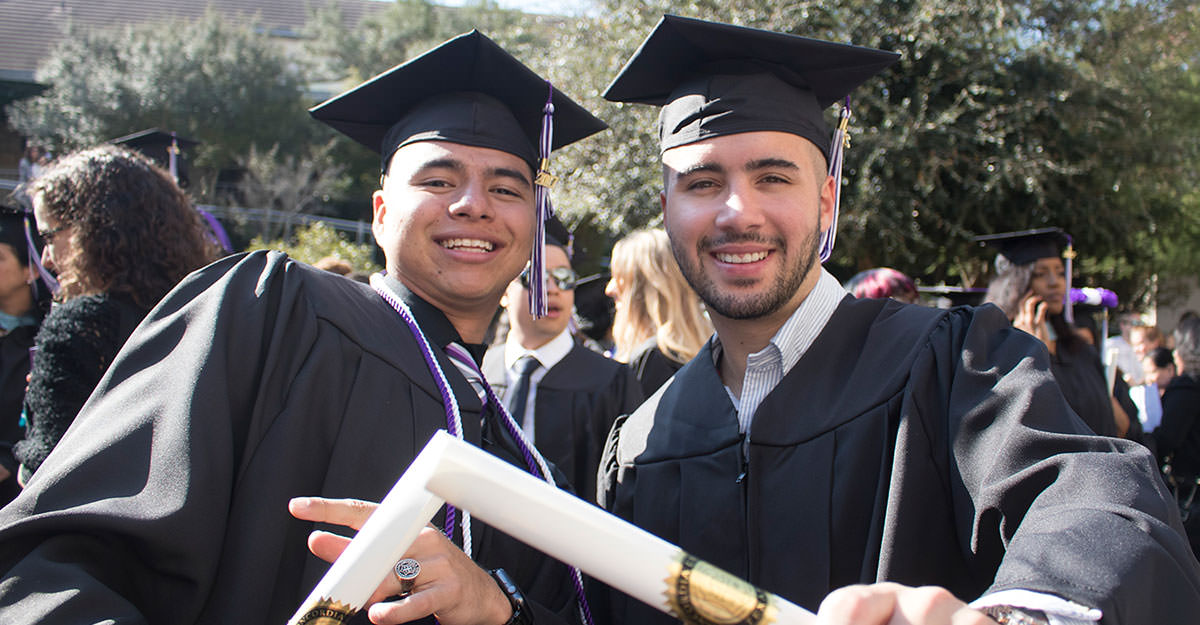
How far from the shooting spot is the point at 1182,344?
5492mm

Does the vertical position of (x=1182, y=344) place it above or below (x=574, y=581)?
above

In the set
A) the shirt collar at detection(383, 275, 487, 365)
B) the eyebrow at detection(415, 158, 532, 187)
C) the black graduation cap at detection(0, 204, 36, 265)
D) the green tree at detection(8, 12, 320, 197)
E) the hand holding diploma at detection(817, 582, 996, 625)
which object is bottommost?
the hand holding diploma at detection(817, 582, 996, 625)

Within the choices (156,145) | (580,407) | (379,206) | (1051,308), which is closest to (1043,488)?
(379,206)

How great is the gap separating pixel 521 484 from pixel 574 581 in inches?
45.4

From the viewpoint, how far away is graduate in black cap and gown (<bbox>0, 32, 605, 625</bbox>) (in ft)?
3.99

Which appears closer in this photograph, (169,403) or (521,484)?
(521,484)

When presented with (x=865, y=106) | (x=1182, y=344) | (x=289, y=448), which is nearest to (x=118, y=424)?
(x=289, y=448)

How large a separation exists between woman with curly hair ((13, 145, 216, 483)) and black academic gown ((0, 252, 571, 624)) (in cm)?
95

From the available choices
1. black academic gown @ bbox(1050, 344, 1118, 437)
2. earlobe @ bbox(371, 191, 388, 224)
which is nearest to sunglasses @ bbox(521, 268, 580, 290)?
earlobe @ bbox(371, 191, 388, 224)

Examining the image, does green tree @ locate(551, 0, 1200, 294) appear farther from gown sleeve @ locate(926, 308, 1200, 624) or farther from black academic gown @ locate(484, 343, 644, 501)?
gown sleeve @ locate(926, 308, 1200, 624)

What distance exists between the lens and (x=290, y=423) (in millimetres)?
1454

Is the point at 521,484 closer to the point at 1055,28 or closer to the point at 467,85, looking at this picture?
the point at 467,85

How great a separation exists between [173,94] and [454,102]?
22.1 metres

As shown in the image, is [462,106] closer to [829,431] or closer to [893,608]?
[829,431]
